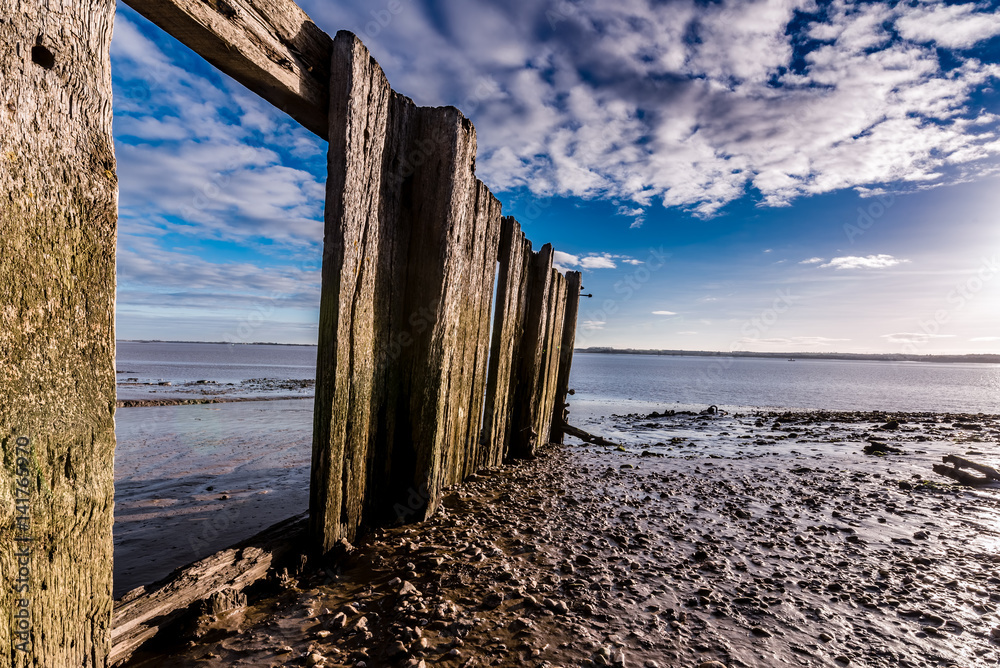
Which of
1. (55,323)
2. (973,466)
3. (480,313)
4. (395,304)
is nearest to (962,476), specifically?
(973,466)

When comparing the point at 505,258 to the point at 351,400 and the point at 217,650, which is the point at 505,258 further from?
the point at 217,650

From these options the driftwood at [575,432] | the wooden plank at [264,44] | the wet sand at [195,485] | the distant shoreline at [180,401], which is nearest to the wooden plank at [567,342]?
the driftwood at [575,432]

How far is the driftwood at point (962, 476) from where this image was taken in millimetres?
7520

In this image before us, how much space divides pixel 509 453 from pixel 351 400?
4834 millimetres

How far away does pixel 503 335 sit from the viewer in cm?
661

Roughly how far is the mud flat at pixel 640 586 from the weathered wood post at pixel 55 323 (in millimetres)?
891

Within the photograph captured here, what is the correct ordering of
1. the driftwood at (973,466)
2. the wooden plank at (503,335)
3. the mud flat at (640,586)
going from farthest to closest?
the driftwood at (973,466) → the wooden plank at (503,335) → the mud flat at (640,586)

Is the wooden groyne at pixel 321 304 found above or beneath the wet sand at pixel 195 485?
above

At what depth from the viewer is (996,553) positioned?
470 cm

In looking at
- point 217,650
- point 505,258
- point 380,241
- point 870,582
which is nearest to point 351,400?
point 380,241

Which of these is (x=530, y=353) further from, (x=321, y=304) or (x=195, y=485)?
(x=195, y=485)

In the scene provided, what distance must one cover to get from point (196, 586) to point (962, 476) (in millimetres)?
10564

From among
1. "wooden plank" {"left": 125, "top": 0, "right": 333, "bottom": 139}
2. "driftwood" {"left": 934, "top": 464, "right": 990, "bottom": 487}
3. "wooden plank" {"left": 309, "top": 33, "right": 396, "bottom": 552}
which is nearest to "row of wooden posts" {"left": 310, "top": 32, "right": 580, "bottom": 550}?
"wooden plank" {"left": 309, "top": 33, "right": 396, "bottom": 552}

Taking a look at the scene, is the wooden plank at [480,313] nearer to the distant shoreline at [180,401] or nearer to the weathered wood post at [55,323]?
the weathered wood post at [55,323]
